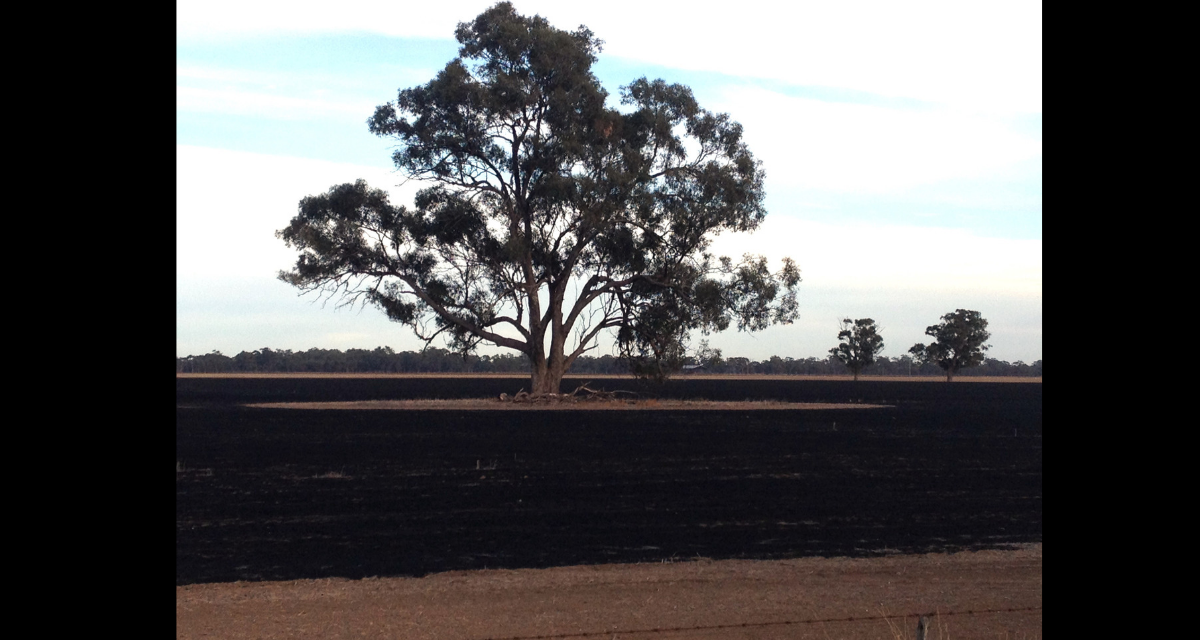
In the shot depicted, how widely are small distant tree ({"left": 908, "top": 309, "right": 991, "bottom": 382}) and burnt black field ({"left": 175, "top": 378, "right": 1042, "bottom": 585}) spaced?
86.3 metres

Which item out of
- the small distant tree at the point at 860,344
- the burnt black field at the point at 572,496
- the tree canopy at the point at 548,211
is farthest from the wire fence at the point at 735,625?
the small distant tree at the point at 860,344

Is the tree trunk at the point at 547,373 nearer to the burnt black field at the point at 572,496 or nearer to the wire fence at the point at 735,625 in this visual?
the burnt black field at the point at 572,496

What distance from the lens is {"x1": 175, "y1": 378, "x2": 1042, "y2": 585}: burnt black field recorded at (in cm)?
1062

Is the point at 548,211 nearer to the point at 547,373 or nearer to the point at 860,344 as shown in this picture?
the point at 547,373

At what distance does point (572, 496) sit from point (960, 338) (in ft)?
341

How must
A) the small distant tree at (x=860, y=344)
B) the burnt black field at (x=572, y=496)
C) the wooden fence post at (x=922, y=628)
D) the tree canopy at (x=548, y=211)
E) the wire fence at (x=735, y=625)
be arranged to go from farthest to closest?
the small distant tree at (x=860, y=344), the tree canopy at (x=548, y=211), the burnt black field at (x=572, y=496), the wire fence at (x=735, y=625), the wooden fence post at (x=922, y=628)

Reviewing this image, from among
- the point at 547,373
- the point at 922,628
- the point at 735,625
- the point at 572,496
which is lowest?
the point at 572,496

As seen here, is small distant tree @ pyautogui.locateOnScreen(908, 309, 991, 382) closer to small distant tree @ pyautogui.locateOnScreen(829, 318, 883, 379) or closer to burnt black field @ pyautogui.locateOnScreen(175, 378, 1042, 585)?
small distant tree @ pyautogui.locateOnScreen(829, 318, 883, 379)

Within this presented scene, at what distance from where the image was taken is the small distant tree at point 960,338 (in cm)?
11100

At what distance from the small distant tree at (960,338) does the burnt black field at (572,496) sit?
283 ft

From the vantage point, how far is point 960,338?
111 m

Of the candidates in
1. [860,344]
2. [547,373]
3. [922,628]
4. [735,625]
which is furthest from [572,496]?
[860,344]
